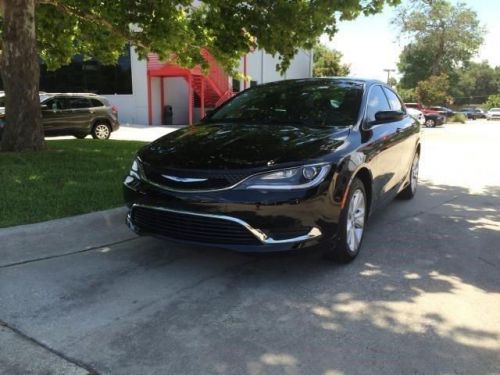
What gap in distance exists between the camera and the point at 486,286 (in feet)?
14.2

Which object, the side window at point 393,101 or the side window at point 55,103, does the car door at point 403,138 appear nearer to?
the side window at point 393,101

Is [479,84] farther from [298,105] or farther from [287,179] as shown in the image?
[287,179]

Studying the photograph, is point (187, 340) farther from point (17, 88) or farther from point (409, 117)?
point (17, 88)

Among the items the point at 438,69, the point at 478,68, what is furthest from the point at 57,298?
the point at 478,68

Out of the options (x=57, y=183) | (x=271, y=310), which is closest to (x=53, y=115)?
(x=57, y=183)

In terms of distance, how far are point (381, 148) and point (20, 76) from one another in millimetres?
6248

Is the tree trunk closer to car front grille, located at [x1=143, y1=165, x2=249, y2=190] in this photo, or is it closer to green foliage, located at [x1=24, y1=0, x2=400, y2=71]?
green foliage, located at [x1=24, y1=0, x2=400, y2=71]

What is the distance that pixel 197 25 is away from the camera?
10.9 metres

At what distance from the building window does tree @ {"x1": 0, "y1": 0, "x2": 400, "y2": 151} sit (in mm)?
15680

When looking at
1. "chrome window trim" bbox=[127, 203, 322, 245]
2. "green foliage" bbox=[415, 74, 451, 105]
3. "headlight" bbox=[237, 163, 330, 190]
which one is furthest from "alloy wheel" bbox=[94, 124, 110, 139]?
"green foliage" bbox=[415, 74, 451, 105]

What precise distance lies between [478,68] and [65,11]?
4768 inches

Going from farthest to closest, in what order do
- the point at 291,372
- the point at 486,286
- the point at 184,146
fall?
the point at 184,146
the point at 486,286
the point at 291,372

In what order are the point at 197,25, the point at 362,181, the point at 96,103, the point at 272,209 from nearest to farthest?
the point at 272,209 < the point at 362,181 < the point at 197,25 < the point at 96,103

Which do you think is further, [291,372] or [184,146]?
[184,146]
